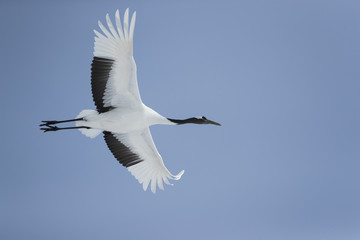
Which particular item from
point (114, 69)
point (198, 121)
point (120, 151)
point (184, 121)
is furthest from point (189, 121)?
point (114, 69)

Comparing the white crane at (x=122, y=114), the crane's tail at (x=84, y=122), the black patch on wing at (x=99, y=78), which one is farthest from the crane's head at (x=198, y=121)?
the crane's tail at (x=84, y=122)

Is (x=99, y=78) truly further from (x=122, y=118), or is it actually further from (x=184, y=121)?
(x=184, y=121)

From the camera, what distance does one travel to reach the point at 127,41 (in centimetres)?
786

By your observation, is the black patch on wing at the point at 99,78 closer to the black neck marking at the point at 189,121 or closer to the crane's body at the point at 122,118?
the crane's body at the point at 122,118

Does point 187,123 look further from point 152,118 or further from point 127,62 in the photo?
point 127,62

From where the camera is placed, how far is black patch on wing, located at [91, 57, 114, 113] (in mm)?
8156

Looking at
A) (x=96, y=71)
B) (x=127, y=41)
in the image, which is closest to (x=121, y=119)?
(x=96, y=71)

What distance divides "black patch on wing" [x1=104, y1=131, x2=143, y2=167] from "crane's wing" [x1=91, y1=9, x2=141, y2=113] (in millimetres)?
874

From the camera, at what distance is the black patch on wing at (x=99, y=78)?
8.16 m

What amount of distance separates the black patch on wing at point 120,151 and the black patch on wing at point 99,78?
2.86ft

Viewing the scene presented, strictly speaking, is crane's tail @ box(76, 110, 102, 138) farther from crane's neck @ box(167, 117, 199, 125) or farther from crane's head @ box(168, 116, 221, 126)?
crane's head @ box(168, 116, 221, 126)

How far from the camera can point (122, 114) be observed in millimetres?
8461

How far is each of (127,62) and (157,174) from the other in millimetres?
2643

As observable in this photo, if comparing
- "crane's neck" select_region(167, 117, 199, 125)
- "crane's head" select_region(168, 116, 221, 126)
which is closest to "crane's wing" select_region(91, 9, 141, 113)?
"crane's neck" select_region(167, 117, 199, 125)
